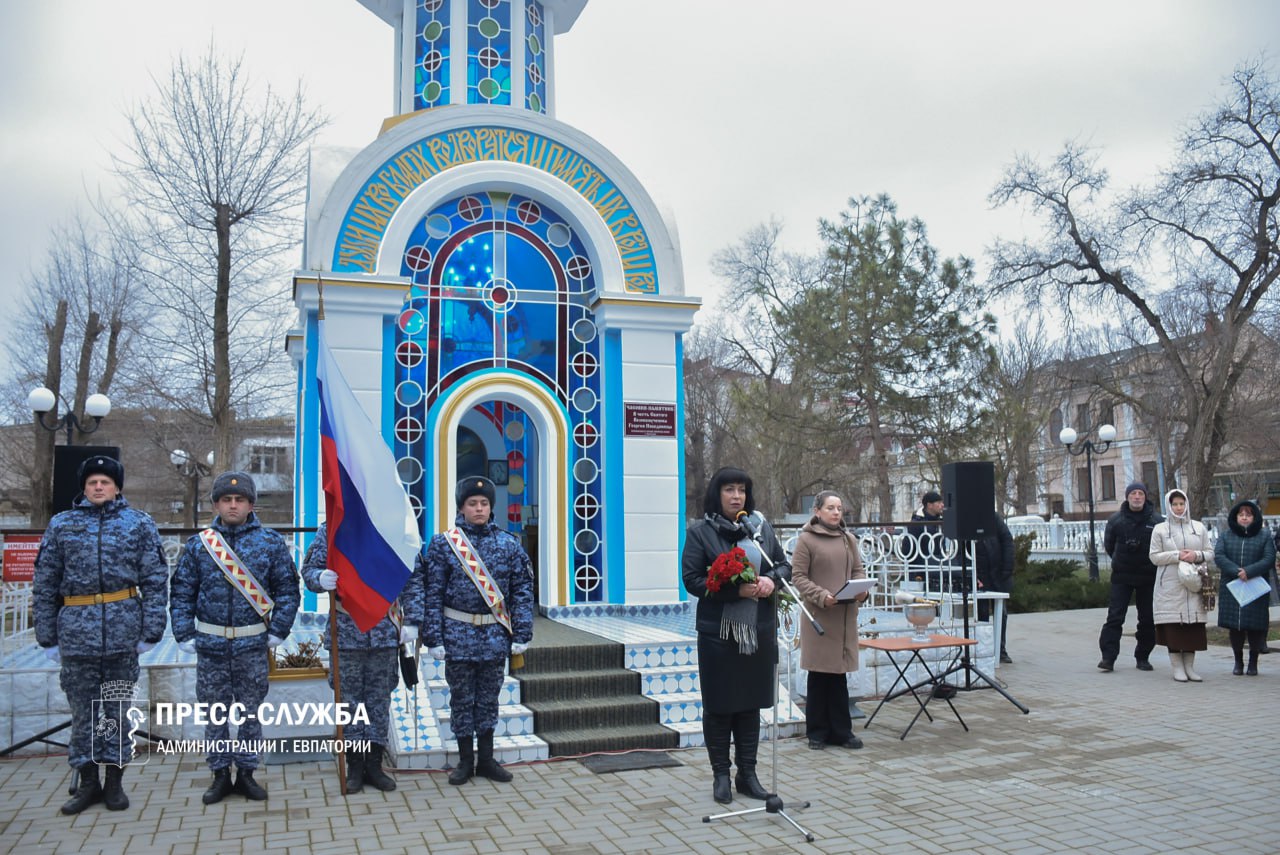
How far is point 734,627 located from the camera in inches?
216

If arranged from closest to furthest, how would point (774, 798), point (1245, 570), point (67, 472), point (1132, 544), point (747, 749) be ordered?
point (774, 798)
point (747, 749)
point (67, 472)
point (1245, 570)
point (1132, 544)

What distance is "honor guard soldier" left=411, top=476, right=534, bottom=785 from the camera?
19.8 ft

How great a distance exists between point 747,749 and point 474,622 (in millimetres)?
1783

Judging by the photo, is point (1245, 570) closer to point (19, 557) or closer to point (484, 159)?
point (484, 159)

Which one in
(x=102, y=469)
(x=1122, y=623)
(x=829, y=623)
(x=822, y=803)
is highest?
(x=102, y=469)

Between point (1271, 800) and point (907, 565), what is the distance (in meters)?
4.59

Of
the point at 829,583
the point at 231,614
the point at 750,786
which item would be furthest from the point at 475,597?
the point at 829,583

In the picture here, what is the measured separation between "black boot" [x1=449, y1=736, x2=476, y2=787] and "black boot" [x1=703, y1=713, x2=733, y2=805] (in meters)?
1.51

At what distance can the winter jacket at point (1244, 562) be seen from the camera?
955cm

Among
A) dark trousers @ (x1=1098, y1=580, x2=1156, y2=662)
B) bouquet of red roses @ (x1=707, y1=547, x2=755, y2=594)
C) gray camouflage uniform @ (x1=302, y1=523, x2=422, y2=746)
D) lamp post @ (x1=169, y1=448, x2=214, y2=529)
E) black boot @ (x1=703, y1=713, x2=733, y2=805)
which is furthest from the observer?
lamp post @ (x1=169, y1=448, x2=214, y2=529)

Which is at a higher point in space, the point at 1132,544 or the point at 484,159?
the point at 484,159

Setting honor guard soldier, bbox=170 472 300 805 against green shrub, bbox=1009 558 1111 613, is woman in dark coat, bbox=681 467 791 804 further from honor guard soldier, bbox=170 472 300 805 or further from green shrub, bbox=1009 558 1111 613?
green shrub, bbox=1009 558 1111 613

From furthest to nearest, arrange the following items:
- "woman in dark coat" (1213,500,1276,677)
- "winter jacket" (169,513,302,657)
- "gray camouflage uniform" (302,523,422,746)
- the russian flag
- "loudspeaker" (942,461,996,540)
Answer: "woman in dark coat" (1213,500,1276,677), "loudspeaker" (942,461,996,540), "gray camouflage uniform" (302,523,422,746), the russian flag, "winter jacket" (169,513,302,657)

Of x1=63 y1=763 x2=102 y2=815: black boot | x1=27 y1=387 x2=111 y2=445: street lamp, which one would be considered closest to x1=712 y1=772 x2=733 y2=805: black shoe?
x1=63 y1=763 x2=102 y2=815: black boot
